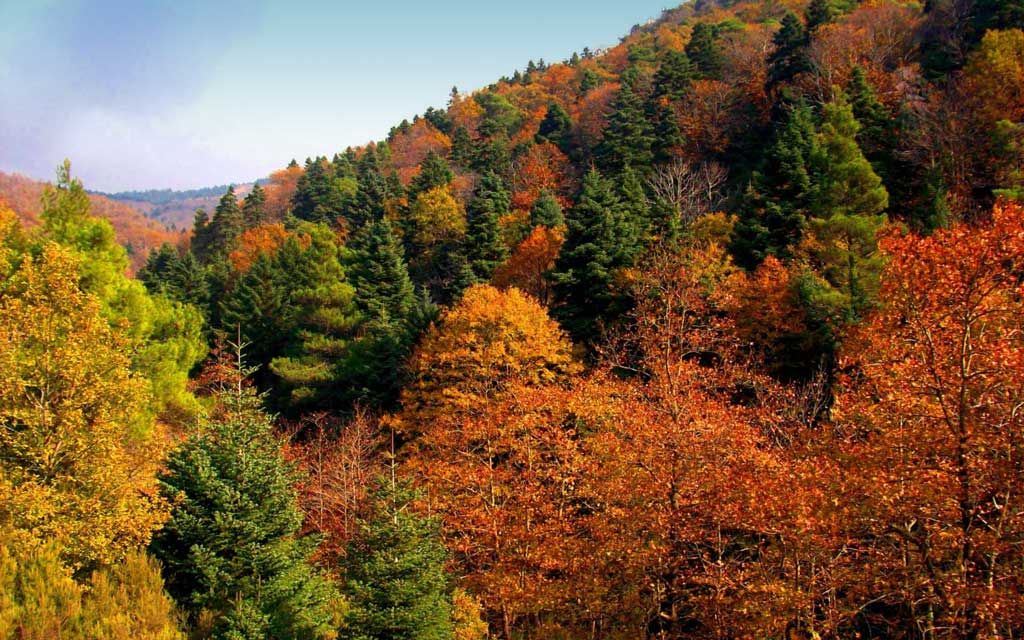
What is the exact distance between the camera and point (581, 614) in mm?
17016

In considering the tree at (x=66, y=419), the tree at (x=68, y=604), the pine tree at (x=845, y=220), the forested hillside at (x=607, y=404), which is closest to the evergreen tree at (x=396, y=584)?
the forested hillside at (x=607, y=404)

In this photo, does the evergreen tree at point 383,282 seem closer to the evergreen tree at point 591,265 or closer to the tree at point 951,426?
the evergreen tree at point 591,265

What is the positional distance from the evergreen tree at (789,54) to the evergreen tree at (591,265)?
25.9m

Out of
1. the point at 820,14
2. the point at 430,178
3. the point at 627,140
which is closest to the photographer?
the point at 627,140

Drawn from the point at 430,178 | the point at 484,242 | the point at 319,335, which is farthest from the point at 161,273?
the point at 484,242

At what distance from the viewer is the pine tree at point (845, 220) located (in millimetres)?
21016

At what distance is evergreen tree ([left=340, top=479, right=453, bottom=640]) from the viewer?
41.7 feet

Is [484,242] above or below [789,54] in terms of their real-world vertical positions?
below

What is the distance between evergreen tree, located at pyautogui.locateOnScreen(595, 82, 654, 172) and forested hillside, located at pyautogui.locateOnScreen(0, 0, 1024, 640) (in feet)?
1.40

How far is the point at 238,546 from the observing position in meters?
13.2

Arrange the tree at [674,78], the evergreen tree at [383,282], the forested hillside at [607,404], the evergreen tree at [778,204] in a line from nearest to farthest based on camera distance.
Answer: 1. the forested hillside at [607,404]
2. the evergreen tree at [778,204]
3. the evergreen tree at [383,282]
4. the tree at [674,78]

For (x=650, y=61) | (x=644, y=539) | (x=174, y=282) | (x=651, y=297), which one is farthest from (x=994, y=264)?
(x=650, y=61)

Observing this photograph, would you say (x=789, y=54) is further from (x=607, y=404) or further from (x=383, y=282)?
Result: (x=607, y=404)

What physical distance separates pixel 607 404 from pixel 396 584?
7.43m
